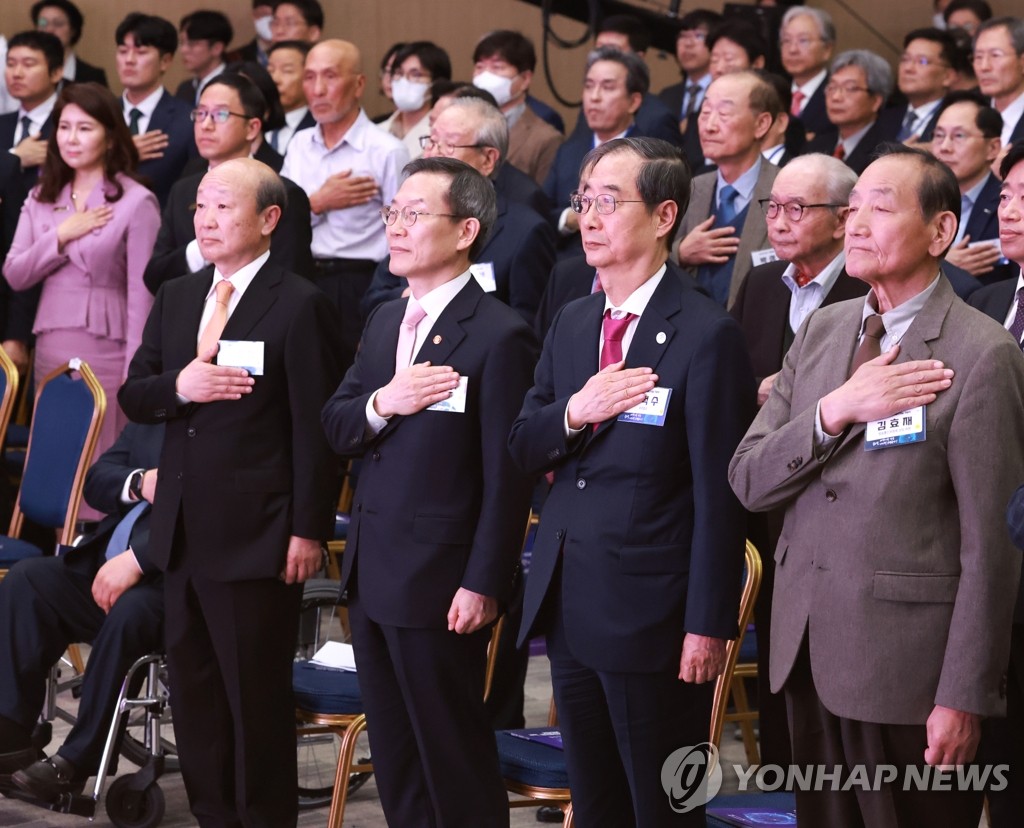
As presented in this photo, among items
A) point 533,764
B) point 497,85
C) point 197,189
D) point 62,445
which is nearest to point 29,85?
point 497,85

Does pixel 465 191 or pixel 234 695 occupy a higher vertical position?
pixel 465 191

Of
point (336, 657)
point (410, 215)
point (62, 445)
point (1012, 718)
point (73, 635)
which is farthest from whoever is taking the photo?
point (62, 445)

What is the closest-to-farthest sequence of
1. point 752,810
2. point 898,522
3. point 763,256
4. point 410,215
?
point 898,522
point 752,810
point 410,215
point 763,256

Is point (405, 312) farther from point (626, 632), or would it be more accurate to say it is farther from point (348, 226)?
point (348, 226)

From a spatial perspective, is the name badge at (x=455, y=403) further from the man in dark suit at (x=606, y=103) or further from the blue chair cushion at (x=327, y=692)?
the man in dark suit at (x=606, y=103)

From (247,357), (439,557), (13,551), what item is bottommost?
(13,551)

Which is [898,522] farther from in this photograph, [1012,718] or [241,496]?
[241,496]

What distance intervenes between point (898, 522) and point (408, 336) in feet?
4.25

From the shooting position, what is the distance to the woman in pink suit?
17.6 ft

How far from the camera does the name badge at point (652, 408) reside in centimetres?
278

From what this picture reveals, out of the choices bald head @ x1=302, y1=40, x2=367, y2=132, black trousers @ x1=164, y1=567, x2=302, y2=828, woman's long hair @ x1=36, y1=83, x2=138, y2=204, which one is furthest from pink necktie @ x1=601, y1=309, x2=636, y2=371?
bald head @ x1=302, y1=40, x2=367, y2=132

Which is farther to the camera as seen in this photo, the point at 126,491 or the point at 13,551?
the point at 13,551

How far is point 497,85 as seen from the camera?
6.25 meters

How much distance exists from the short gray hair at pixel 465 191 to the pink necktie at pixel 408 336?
175mm
